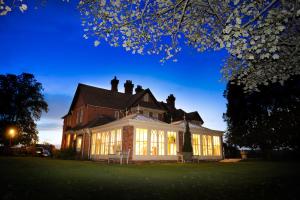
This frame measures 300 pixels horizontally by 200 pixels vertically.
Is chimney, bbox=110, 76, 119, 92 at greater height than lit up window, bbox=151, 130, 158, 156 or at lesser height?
greater

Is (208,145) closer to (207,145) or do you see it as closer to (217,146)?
(207,145)

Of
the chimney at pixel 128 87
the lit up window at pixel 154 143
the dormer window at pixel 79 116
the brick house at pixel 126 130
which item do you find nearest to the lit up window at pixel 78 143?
the brick house at pixel 126 130

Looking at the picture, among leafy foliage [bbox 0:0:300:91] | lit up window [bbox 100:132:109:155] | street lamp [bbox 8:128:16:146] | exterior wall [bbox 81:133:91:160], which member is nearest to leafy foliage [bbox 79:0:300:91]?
leafy foliage [bbox 0:0:300:91]

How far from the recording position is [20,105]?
44781mm

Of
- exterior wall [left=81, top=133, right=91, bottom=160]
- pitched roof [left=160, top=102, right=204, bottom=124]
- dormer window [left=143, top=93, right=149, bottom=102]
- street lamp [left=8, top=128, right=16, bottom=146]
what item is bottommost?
exterior wall [left=81, top=133, right=91, bottom=160]

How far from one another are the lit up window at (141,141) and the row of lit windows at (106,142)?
1492 millimetres

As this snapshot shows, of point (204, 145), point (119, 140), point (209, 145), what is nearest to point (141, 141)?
point (119, 140)

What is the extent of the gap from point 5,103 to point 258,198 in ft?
159

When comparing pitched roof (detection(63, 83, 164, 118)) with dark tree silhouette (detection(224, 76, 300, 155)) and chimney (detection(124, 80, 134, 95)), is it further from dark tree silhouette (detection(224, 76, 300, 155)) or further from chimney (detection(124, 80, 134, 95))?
dark tree silhouette (detection(224, 76, 300, 155))

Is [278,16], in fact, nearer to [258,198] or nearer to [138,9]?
[138,9]

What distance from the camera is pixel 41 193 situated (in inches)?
190

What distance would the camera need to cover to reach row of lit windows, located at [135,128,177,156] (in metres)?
18.5

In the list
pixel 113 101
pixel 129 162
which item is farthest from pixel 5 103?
pixel 129 162

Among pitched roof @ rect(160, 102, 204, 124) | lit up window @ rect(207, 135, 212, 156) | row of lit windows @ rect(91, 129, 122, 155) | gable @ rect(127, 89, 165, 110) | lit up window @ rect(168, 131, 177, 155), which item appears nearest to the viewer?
row of lit windows @ rect(91, 129, 122, 155)
